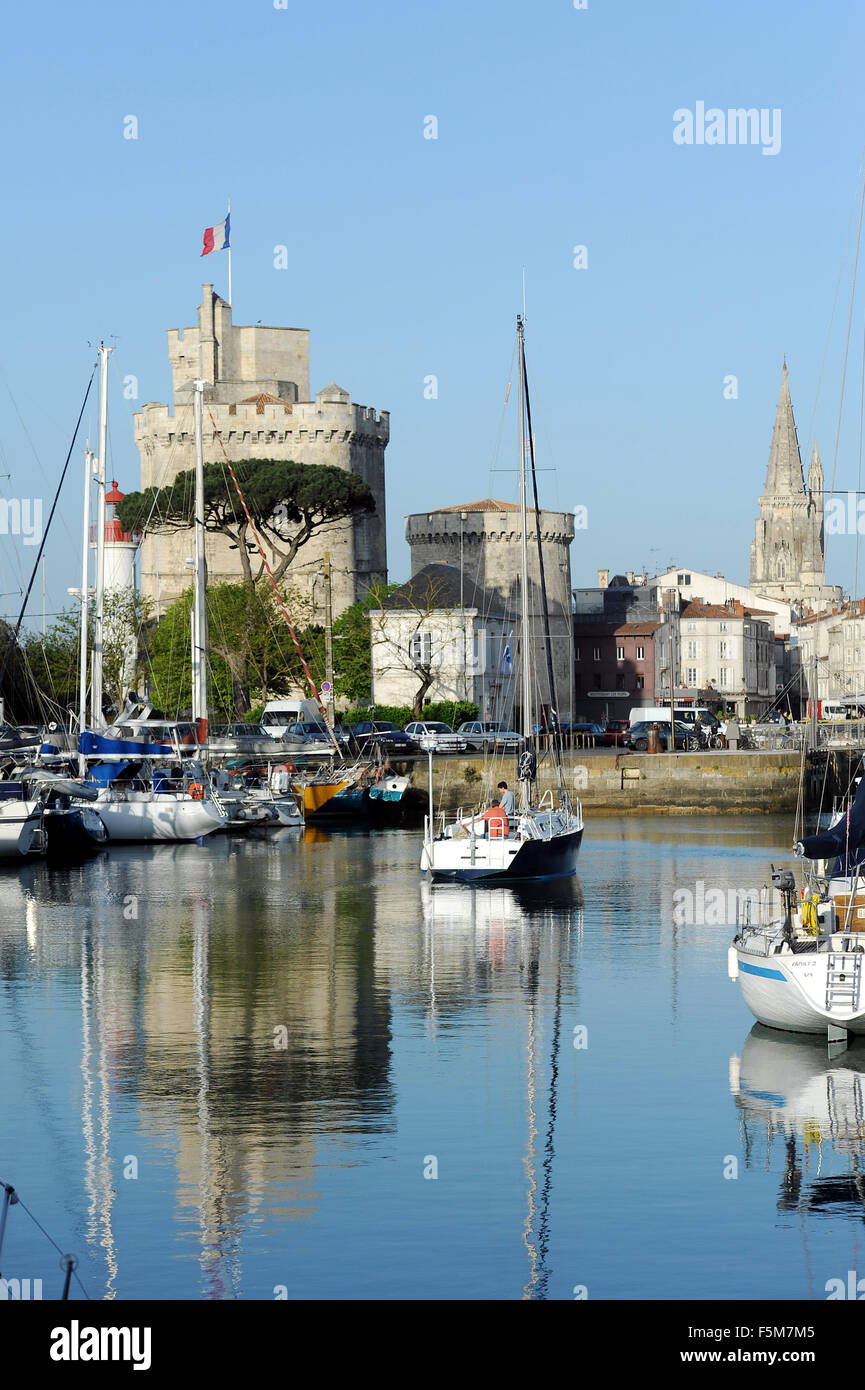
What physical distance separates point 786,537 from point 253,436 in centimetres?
10342

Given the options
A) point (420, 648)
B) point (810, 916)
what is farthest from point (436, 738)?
point (810, 916)

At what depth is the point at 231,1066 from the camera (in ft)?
49.7

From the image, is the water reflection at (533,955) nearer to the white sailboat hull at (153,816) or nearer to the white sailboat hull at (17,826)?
the white sailboat hull at (17,826)

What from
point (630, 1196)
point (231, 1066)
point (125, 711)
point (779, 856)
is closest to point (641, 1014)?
point (231, 1066)

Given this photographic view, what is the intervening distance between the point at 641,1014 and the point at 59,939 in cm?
925

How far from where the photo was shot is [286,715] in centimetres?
5850

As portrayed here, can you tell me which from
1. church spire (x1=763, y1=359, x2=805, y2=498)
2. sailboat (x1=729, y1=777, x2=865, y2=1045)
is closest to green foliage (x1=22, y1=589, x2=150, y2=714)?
sailboat (x1=729, y1=777, x2=865, y2=1045)

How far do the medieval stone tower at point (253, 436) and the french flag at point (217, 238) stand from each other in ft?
47.4

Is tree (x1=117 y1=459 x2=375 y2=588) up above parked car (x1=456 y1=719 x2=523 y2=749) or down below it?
above

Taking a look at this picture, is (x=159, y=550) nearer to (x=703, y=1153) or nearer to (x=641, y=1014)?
(x=641, y=1014)

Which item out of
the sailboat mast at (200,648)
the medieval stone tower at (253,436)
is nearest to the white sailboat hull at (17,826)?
the sailboat mast at (200,648)

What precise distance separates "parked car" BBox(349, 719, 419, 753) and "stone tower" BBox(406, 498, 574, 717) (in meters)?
23.3

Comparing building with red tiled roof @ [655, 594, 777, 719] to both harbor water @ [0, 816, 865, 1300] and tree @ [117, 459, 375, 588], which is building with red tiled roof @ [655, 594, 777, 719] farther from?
harbor water @ [0, 816, 865, 1300]

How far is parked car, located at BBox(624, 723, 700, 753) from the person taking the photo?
198 feet
